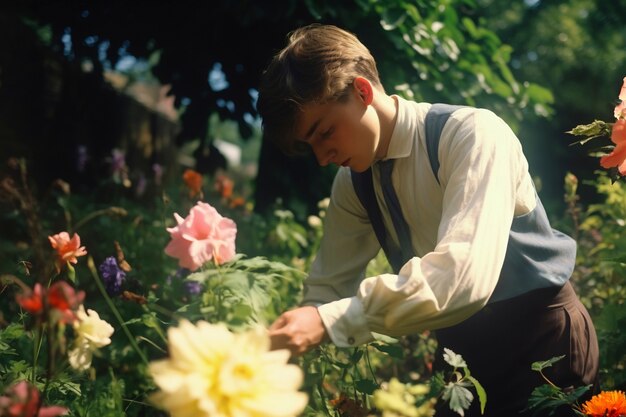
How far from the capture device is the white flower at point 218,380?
90 centimetres

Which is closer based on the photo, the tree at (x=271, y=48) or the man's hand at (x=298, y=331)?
the man's hand at (x=298, y=331)

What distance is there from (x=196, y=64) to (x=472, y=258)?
3456 mm

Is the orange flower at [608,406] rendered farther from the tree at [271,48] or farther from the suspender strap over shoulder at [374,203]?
the tree at [271,48]

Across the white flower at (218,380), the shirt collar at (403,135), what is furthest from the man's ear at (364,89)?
the white flower at (218,380)

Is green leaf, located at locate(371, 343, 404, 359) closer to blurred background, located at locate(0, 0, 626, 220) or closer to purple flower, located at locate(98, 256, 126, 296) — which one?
purple flower, located at locate(98, 256, 126, 296)

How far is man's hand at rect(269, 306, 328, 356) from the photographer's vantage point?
127cm

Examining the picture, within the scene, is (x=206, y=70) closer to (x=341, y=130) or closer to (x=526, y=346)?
(x=341, y=130)

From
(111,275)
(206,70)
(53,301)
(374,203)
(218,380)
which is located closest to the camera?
(218,380)

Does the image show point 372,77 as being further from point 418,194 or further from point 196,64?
point 196,64

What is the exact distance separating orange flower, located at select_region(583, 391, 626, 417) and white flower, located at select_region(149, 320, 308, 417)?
710 mm

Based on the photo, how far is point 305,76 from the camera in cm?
170

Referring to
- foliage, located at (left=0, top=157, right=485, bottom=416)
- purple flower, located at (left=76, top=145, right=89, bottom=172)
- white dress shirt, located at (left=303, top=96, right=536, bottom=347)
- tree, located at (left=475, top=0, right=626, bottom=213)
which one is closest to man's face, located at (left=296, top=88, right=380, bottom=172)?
white dress shirt, located at (left=303, top=96, right=536, bottom=347)

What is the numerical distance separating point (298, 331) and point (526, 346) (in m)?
0.79

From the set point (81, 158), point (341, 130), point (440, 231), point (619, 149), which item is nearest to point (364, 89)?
point (341, 130)
